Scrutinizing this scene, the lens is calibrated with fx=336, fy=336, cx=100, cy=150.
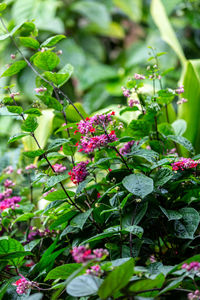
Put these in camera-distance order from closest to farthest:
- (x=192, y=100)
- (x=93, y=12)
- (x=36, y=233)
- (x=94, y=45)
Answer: (x=36, y=233), (x=192, y=100), (x=93, y=12), (x=94, y=45)

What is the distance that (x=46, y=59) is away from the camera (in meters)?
A: 0.60

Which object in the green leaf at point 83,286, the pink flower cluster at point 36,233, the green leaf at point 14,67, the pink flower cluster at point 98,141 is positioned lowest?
the pink flower cluster at point 36,233

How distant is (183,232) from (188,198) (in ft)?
0.27

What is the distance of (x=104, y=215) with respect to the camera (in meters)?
0.57

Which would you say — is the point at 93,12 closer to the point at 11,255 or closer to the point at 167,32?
the point at 167,32

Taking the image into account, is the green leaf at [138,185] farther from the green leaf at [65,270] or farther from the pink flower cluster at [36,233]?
the pink flower cluster at [36,233]

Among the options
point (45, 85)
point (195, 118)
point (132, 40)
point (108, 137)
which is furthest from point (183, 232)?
Answer: point (132, 40)

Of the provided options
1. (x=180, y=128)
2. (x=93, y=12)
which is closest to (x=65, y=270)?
(x=180, y=128)

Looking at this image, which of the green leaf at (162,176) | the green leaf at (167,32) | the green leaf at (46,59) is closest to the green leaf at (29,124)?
the green leaf at (46,59)

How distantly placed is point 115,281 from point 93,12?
229cm

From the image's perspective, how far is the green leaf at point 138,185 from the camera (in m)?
0.48

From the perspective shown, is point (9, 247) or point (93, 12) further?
point (93, 12)

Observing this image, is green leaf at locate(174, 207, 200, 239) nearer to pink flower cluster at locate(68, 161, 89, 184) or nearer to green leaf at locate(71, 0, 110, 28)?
pink flower cluster at locate(68, 161, 89, 184)

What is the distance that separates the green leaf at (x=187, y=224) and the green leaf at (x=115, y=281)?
0.18m
